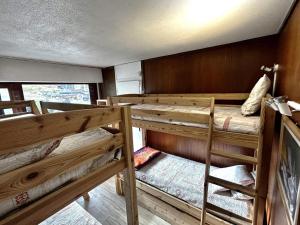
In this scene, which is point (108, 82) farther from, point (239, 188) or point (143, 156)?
point (239, 188)

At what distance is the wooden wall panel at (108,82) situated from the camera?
3.88 meters

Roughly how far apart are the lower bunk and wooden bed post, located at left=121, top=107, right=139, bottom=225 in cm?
91

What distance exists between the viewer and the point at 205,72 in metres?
2.45

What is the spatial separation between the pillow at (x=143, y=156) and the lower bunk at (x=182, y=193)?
0.07 meters

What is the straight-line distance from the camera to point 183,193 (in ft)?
6.82

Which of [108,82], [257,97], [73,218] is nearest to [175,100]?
[257,97]

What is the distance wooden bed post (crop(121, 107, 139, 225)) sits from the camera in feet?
3.75

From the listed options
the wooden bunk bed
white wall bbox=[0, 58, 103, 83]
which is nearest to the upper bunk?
the wooden bunk bed

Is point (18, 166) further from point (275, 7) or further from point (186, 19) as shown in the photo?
point (275, 7)

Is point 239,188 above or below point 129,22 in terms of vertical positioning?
below

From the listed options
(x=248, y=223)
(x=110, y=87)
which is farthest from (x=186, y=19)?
(x=110, y=87)

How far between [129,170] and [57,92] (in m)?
3.01

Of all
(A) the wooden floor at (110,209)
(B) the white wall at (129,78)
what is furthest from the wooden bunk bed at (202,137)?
(B) the white wall at (129,78)

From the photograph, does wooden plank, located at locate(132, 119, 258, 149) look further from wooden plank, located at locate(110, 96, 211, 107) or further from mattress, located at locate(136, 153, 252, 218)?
mattress, located at locate(136, 153, 252, 218)
